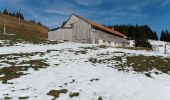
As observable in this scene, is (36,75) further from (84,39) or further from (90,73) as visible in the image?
(84,39)

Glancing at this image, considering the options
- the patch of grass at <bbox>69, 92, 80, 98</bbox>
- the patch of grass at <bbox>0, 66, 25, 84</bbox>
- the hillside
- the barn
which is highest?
the hillside

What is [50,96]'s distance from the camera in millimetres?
13094

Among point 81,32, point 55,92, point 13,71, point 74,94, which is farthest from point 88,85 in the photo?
point 81,32

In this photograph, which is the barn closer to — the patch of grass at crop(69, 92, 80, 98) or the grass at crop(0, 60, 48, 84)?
the grass at crop(0, 60, 48, 84)

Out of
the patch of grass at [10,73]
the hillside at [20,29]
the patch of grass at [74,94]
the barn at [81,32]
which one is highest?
the hillside at [20,29]

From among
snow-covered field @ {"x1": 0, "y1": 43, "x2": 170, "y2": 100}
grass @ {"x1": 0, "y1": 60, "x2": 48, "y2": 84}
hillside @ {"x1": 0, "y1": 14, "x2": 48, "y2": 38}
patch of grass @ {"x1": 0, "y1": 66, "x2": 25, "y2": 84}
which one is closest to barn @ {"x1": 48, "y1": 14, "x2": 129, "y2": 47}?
hillside @ {"x1": 0, "y1": 14, "x2": 48, "y2": 38}

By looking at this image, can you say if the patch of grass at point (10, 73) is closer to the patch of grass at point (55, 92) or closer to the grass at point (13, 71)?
the grass at point (13, 71)

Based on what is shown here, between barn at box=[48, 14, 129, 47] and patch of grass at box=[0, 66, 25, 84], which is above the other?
barn at box=[48, 14, 129, 47]

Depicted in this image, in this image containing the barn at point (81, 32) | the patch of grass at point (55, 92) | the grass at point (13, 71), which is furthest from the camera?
the barn at point (81, 32)

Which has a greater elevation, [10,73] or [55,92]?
[10,73]

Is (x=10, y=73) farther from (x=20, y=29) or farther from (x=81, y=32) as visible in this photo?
(x=20, y=29)

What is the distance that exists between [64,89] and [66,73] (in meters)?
4.60

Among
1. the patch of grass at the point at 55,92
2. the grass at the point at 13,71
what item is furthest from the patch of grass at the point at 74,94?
the grass at the point at 13,71

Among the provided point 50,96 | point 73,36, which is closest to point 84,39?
point 73,36
